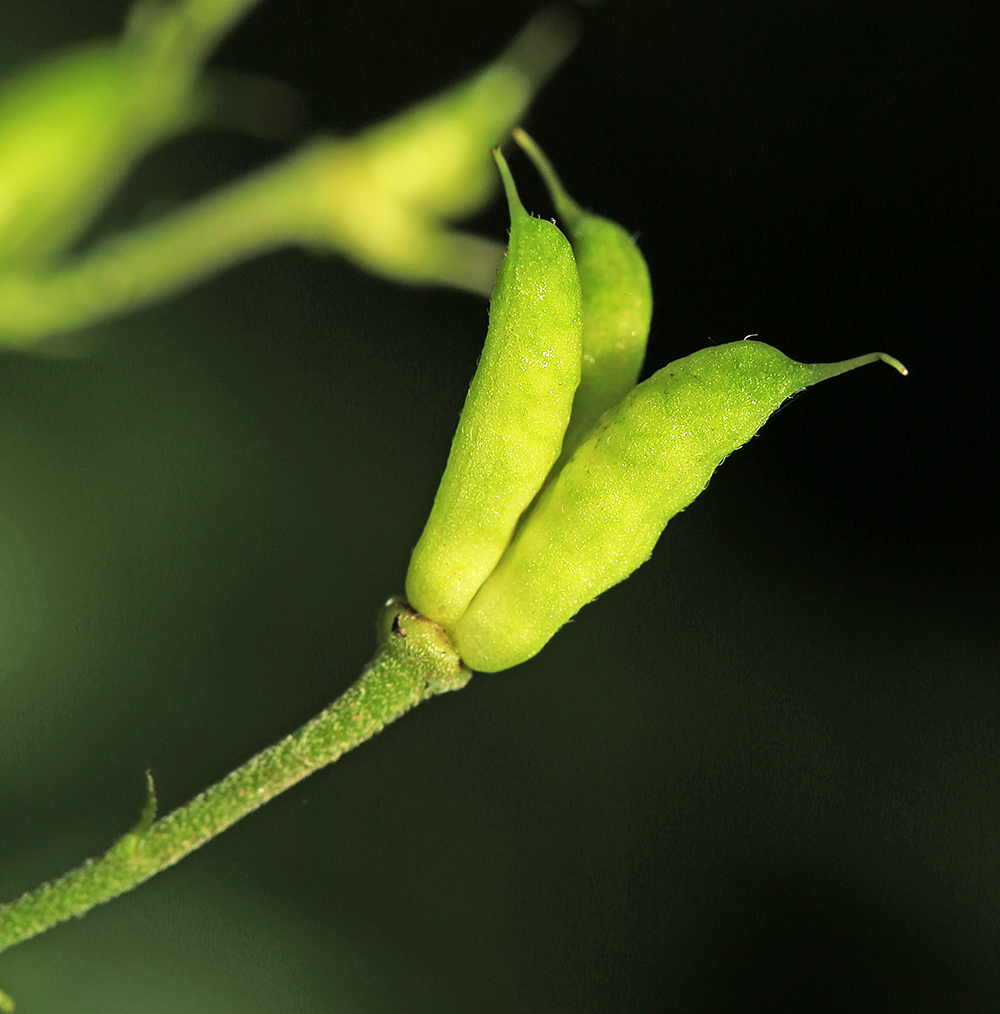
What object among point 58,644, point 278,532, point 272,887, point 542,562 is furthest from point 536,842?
point 542,562

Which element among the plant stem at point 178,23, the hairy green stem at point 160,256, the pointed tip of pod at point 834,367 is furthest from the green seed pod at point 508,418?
the plant stem at point 178,23

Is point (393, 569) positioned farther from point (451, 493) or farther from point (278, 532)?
point (451, 493)

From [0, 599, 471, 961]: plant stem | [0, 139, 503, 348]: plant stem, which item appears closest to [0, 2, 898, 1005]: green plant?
[0, 599, 471, 961]: plant stem

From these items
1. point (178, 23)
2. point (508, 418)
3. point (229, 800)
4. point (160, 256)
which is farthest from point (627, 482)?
point (178, 23)

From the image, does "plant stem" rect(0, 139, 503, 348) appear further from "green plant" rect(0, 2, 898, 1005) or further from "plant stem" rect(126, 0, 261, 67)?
"green plant" rect(0, 2, 898, 1005)

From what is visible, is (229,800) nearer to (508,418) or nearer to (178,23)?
(508,418)

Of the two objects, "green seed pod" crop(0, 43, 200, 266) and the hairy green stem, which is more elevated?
"green seed pod" crop(0, 43, 200, 266)
